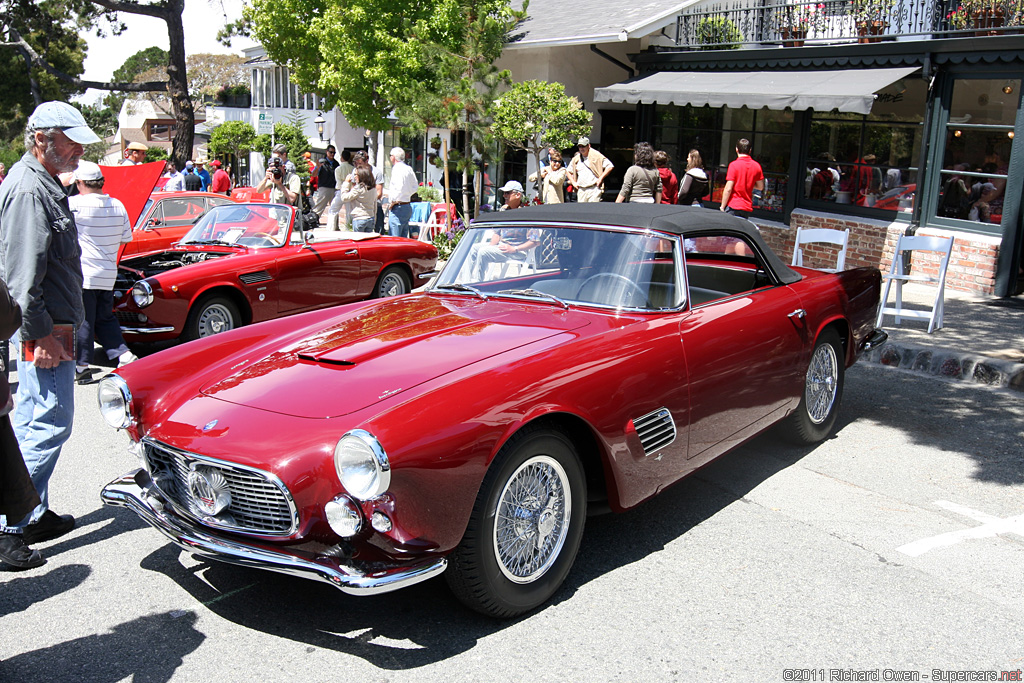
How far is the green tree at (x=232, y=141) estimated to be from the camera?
38688mm

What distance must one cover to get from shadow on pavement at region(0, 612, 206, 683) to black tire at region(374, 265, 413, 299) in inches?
256

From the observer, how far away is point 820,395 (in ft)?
18.4

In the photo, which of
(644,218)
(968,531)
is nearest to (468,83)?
(644,218)

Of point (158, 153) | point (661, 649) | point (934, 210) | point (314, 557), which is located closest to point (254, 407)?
point (314, 557)

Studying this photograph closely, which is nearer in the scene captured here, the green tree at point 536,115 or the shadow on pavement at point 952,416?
the shadow on pavement at point 952,416

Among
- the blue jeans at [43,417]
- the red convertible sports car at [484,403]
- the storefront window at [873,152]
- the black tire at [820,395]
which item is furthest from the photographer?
the storefront window at [873,152]

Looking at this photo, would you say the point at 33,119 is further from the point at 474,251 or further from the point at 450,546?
the point at 450,546

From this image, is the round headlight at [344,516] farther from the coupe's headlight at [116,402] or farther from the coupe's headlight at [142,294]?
the coupe's headlight at [142,294]

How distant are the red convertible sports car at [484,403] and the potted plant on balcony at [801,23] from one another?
948 centimetres

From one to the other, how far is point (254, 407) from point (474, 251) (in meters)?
1.90

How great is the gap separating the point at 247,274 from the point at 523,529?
576cm

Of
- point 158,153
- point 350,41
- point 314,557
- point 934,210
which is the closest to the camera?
point 314,557

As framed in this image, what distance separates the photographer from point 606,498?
3861 mm

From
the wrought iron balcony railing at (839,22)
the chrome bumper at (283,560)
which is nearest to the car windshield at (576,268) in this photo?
the chrome bumper at (283,560)
